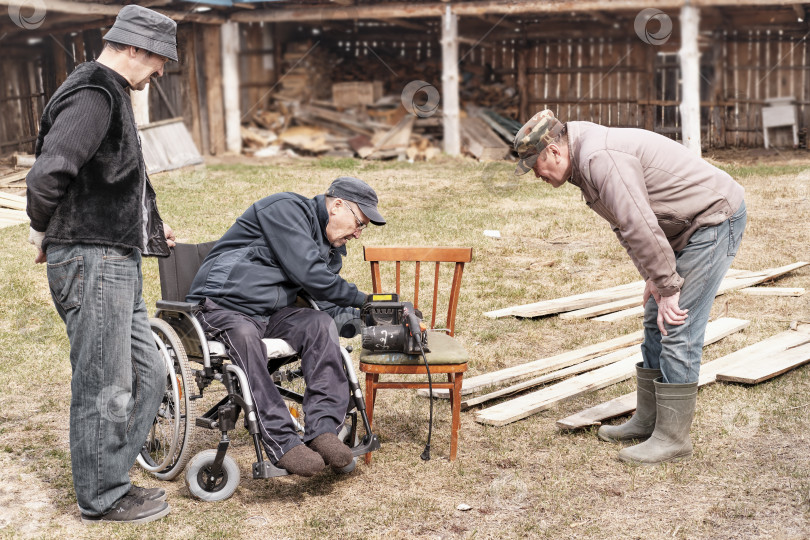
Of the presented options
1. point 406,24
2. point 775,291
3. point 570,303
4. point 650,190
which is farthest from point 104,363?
point 406,24

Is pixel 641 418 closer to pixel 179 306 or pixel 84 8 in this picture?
pixel 179 306

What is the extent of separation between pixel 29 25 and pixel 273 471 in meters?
13.7

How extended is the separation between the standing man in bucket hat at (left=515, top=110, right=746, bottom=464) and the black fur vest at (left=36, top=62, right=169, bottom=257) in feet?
5.59

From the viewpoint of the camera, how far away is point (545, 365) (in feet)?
20.9

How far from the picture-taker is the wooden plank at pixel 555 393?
535 centimetres

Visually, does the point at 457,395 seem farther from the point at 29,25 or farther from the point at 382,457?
the point at 29,25

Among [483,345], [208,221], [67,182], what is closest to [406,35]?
[208,221]

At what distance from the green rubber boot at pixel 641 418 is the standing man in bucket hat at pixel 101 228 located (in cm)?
251

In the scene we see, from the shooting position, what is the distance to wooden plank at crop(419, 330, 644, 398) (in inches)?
233

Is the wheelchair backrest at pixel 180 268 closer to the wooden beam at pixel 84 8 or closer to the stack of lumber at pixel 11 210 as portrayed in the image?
the stack of lumber at pixel 11 210

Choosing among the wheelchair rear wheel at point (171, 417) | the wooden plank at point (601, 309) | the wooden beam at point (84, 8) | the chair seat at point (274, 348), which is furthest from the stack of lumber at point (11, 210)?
the chair seat at point (274, 348)

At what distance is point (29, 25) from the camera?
51.0 feet

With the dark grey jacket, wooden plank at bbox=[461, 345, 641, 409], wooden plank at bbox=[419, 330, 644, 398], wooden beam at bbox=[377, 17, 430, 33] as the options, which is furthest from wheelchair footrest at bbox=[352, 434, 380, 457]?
wooden beam at bbox=[377, 17, 430, 33]

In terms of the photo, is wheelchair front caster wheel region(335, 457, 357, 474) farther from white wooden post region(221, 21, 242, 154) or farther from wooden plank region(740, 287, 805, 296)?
white wooden post region(221, 21, 242, 154)
